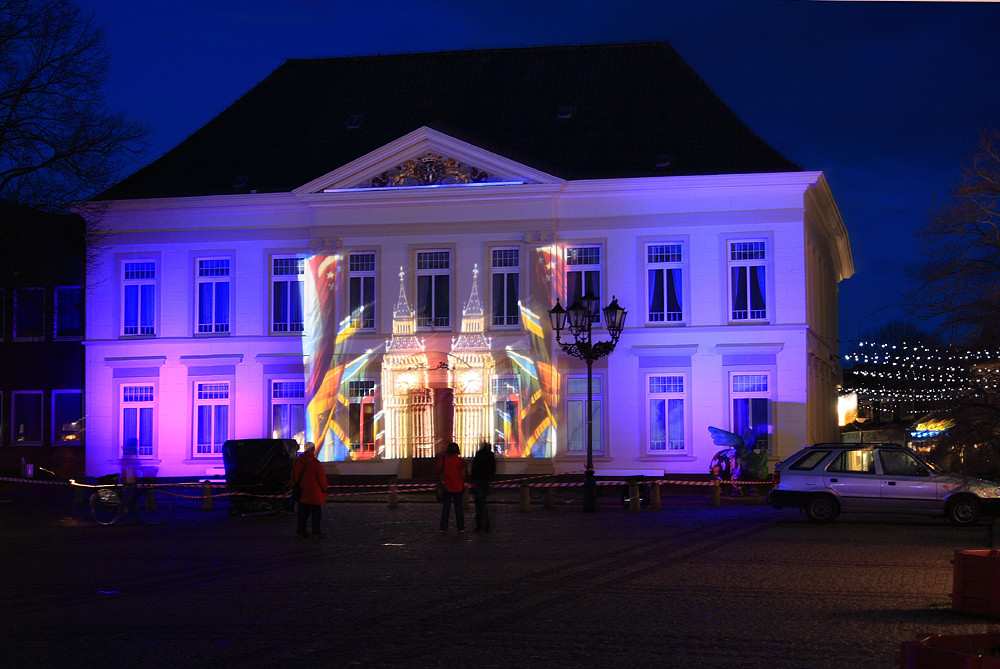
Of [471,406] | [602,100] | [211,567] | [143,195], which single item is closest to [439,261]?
[471,406]

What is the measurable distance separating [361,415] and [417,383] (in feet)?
7.32

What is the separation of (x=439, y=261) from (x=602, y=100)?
8248 mm

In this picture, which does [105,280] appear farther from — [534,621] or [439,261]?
[534,621]

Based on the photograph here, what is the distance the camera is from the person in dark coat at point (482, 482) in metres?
21.2

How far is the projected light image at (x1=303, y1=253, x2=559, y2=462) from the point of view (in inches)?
1483

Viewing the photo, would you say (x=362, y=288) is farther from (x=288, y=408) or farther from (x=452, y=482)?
(x=452, y=482)

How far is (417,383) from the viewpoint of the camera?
38250mm

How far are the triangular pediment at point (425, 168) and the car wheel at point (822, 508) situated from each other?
16.7 metres

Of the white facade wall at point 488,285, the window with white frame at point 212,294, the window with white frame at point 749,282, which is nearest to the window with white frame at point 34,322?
the white facade wall at point 488,285

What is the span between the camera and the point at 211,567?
16.1 m

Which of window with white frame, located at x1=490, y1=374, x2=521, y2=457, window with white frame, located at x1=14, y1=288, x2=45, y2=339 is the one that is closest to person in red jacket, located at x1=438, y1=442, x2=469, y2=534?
window with white frame, located at x1=490, y1=374, x2=521, y2=457

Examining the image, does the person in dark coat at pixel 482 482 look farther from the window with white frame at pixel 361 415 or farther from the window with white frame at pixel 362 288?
the window with white frame at pixel 362 288

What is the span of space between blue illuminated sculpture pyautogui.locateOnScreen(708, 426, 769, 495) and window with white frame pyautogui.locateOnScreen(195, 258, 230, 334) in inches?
679

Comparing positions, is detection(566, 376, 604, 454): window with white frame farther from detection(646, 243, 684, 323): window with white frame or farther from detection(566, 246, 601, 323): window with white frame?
detection(646, 243, 684, 323): window with white frame
